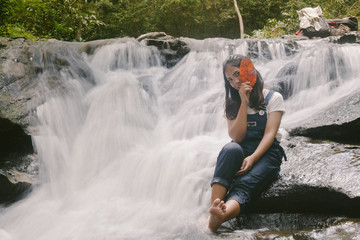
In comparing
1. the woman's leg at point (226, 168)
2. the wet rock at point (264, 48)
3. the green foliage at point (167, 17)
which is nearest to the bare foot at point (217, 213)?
the woman's leg at point (226, 168)

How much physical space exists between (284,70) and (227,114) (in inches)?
137

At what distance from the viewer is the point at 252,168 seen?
2.61 metres

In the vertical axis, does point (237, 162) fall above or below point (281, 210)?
above

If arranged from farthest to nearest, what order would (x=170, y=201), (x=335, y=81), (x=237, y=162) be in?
(x=335, y=81)
(x=170, y=201)
(x=237, y=162)

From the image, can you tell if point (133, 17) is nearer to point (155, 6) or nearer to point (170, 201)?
point (155, 6)

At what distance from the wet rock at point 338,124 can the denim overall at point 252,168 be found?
1.18 m

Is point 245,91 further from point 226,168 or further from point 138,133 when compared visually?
point 138,133

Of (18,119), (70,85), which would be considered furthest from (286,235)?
(70,85)

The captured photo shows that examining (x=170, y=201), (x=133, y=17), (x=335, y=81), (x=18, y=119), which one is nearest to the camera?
(x=170, y=201)

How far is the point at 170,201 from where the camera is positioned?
3152mm

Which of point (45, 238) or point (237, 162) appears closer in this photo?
point (237, 162)

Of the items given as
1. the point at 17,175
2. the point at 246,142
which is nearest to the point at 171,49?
the point at 17,175

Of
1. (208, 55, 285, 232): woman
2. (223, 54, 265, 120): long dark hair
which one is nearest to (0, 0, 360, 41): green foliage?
(223, 54, 265, 120): long dark hair

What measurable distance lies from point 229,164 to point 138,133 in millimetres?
2335
